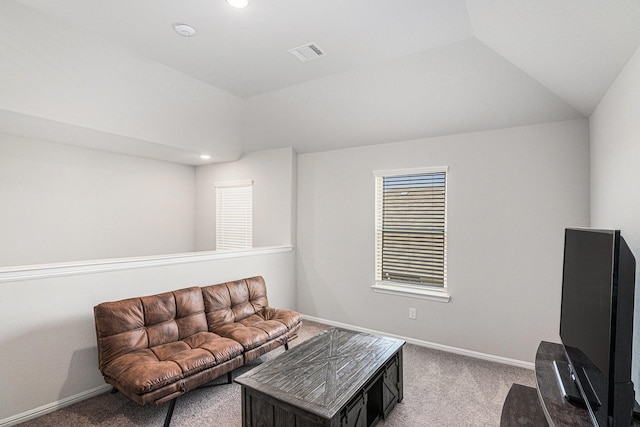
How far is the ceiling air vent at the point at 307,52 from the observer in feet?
9.20

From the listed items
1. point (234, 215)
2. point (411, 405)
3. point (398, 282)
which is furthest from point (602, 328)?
point (234, 215)

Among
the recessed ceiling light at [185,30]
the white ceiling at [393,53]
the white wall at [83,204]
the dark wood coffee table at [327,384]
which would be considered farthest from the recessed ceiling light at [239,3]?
the white wall at [83,204]

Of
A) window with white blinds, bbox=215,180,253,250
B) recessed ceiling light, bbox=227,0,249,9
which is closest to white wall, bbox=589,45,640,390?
recessed ceiling light, bbox=227,0,249,9

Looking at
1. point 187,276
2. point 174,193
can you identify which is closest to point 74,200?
point 174,193

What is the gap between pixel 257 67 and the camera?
3.21 meters

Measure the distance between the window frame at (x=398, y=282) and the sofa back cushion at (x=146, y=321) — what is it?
7.07 feet

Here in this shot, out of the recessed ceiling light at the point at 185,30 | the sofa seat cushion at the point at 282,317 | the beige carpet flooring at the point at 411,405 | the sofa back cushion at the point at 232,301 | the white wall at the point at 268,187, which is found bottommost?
the beige carpet flooring at the point at 411,405

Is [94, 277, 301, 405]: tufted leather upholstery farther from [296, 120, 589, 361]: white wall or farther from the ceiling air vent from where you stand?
the ceiling air vent

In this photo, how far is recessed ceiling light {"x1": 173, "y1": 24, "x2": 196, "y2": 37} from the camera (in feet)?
8.38

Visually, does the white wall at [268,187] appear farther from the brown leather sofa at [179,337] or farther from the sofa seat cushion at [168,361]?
the sofa seat cushion at [168,361]

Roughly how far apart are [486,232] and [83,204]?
496 cm

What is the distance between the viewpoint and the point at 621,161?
1986mm

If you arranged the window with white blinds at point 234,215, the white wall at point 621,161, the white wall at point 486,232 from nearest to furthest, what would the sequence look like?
the white wall at point 621,161 < the white wall at point 486,232 < the window with white blinds at point 234,215

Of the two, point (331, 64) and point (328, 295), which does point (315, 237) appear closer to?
point (328, 295)
